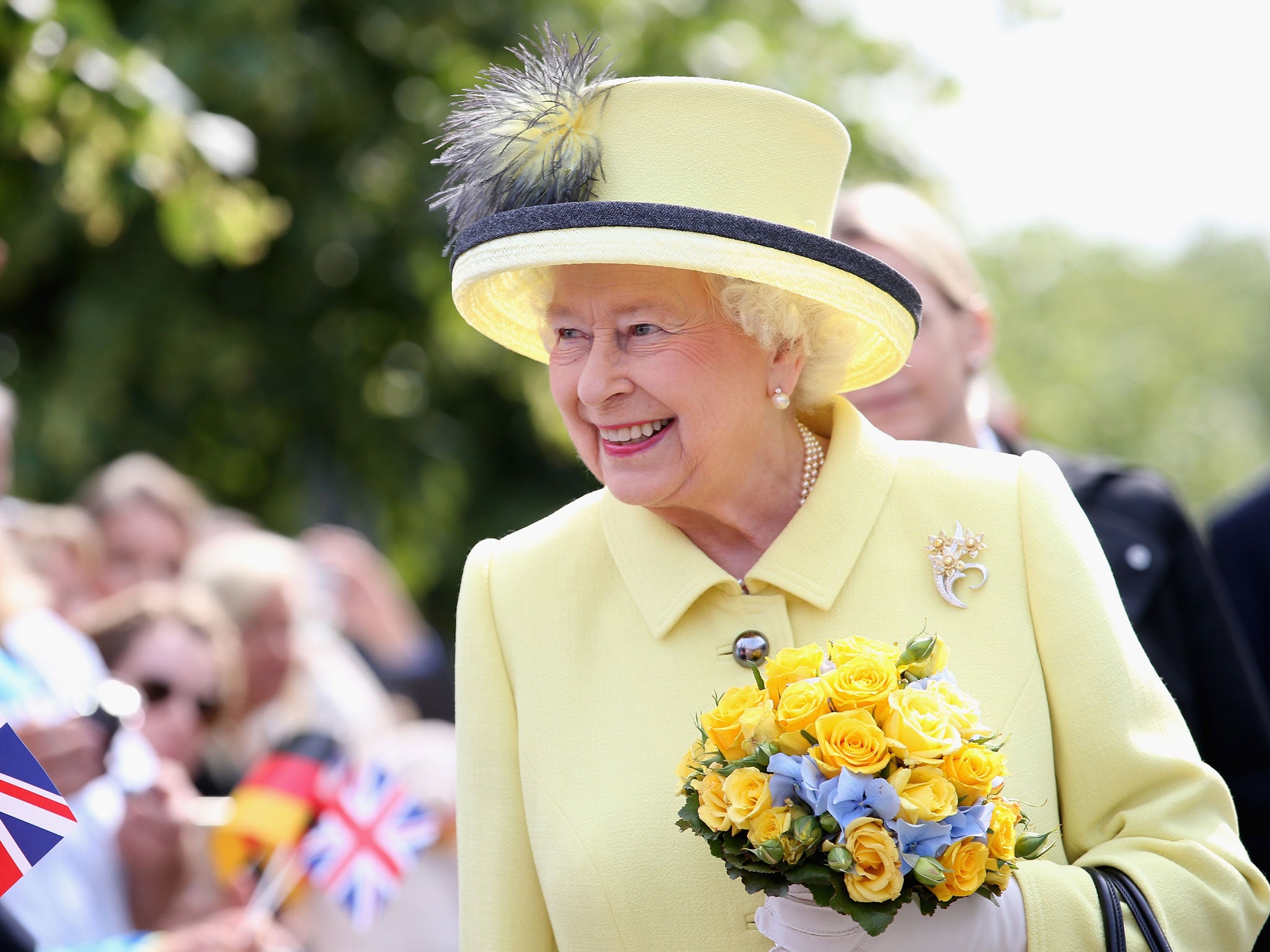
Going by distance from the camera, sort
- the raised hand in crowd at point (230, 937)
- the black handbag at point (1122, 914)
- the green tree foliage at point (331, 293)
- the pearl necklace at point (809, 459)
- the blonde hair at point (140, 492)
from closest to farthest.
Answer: the black handbag at point (1122, 914), the pearl necklace at point (809, 459), the raised hand in crowd at point (230, 937), the blonde hair at point (140, 492), the green tree foliage at point (331, 293)

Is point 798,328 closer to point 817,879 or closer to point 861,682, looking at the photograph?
point 861,682

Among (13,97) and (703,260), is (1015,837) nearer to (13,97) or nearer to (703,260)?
(703,260)

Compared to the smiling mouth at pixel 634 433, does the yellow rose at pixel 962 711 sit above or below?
below

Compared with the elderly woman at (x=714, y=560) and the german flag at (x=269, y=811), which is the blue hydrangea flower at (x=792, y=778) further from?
the german flag at (x=269, y=811)

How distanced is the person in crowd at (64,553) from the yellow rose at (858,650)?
13.9 ft

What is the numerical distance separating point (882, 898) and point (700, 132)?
119 cm

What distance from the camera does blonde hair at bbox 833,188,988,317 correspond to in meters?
3.42

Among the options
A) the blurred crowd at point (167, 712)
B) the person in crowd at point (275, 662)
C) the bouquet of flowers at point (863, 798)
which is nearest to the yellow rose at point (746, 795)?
the bouquet of flowers at point (863, 798)

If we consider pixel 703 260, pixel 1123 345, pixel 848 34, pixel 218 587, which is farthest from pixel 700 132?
pixel 1123 345

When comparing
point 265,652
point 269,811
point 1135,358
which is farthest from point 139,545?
point 1135,358

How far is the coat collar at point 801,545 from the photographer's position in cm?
247

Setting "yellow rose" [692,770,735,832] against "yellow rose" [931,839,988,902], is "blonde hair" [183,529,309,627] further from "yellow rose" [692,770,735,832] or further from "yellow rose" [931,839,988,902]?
"yellow rose" [931,839,988,902]

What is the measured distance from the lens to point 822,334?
2.54m

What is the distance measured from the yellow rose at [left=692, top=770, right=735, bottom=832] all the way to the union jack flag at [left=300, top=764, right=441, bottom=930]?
Answer: 2.24 meters
